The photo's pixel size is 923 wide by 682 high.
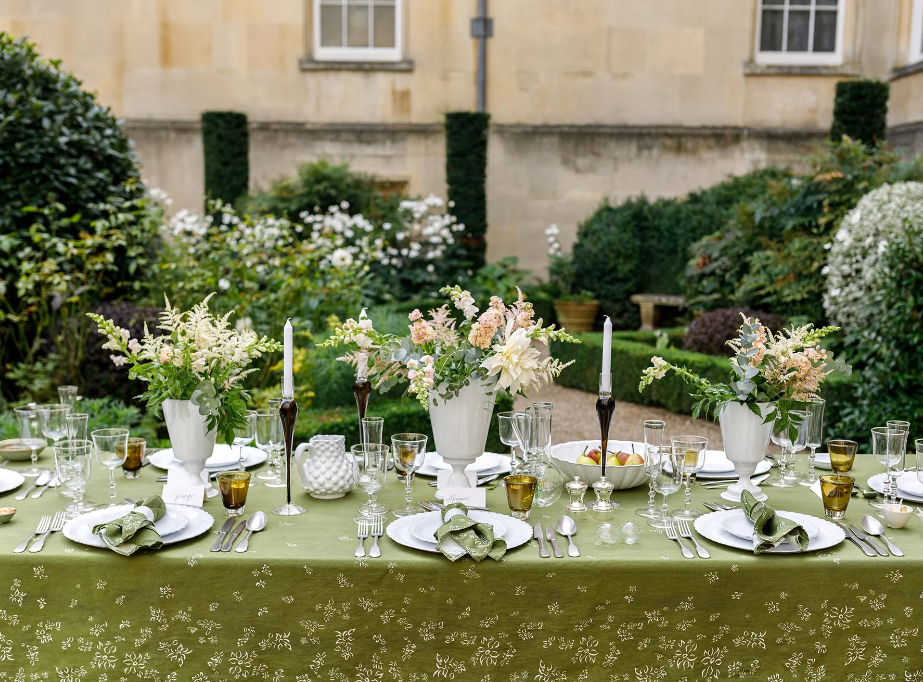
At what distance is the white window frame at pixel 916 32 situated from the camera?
12070mm

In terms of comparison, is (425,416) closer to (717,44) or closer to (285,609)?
(285,609)

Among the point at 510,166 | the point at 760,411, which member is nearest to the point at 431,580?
the point at 760,411

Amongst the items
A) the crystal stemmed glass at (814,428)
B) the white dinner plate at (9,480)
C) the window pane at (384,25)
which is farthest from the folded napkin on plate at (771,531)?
the window pane at (384,25)

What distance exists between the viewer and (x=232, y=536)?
2.35 m

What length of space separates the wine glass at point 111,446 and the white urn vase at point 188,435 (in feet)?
0.47

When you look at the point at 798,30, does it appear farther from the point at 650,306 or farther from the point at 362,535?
the point at 362,535

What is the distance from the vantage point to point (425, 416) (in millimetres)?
4887

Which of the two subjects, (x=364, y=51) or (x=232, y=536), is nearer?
(x=232, y=536)

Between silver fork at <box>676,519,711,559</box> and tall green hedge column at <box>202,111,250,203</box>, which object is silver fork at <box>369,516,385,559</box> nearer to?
silver fork at <box>676,519,711,559</box>

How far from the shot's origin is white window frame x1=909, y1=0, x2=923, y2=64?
12.1m

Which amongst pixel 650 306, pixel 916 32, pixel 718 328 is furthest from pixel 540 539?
pixel 916 32

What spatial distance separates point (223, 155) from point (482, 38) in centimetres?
380

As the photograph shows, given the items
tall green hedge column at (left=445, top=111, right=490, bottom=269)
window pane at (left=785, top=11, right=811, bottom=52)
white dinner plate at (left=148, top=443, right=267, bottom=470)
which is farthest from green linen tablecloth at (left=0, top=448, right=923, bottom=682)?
window pane at (left=785, top=11, right=811, bottom=52)

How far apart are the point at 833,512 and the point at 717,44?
11132mm
